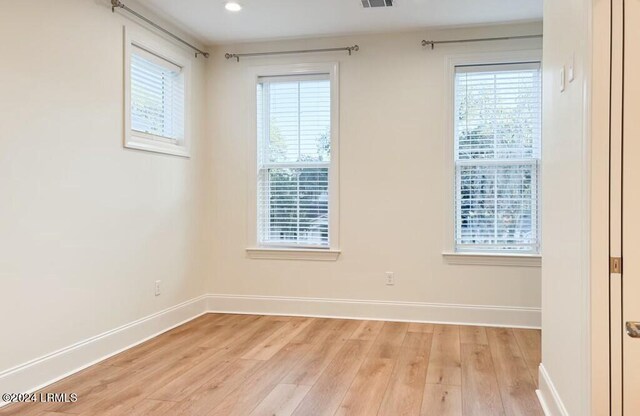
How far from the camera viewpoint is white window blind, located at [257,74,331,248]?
4.55m

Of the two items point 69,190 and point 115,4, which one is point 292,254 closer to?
point 69,190

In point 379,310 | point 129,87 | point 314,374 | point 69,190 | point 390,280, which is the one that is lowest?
point 314,374

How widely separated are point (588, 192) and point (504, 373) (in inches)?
70.1

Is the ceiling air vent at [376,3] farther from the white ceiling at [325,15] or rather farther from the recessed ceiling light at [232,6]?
the recessed ceiling light at [232,6]

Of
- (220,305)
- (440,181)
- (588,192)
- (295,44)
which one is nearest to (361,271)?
(440,181)

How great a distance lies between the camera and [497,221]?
418 centimetres

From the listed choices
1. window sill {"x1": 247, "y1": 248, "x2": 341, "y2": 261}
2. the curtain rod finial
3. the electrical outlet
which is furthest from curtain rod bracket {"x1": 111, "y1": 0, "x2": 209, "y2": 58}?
the electrical outlet

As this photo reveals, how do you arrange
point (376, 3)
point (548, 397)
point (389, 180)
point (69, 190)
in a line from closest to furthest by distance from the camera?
point (548, 397) → point (69, 190) → point (376, 3) → point (389, 180)

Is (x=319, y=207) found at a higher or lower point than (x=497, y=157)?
lower

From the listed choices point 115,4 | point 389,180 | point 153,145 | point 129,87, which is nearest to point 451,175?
point 389,180

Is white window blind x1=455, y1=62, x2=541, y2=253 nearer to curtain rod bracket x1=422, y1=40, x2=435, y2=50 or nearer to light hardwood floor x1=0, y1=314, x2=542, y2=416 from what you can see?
A: curtain rod bracket x1=422, y1=40, x2=435, y2=50

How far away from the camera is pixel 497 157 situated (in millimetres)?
4184

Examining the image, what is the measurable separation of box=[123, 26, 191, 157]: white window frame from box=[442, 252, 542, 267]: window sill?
260 centimetres

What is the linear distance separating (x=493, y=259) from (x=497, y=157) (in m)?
0.91
